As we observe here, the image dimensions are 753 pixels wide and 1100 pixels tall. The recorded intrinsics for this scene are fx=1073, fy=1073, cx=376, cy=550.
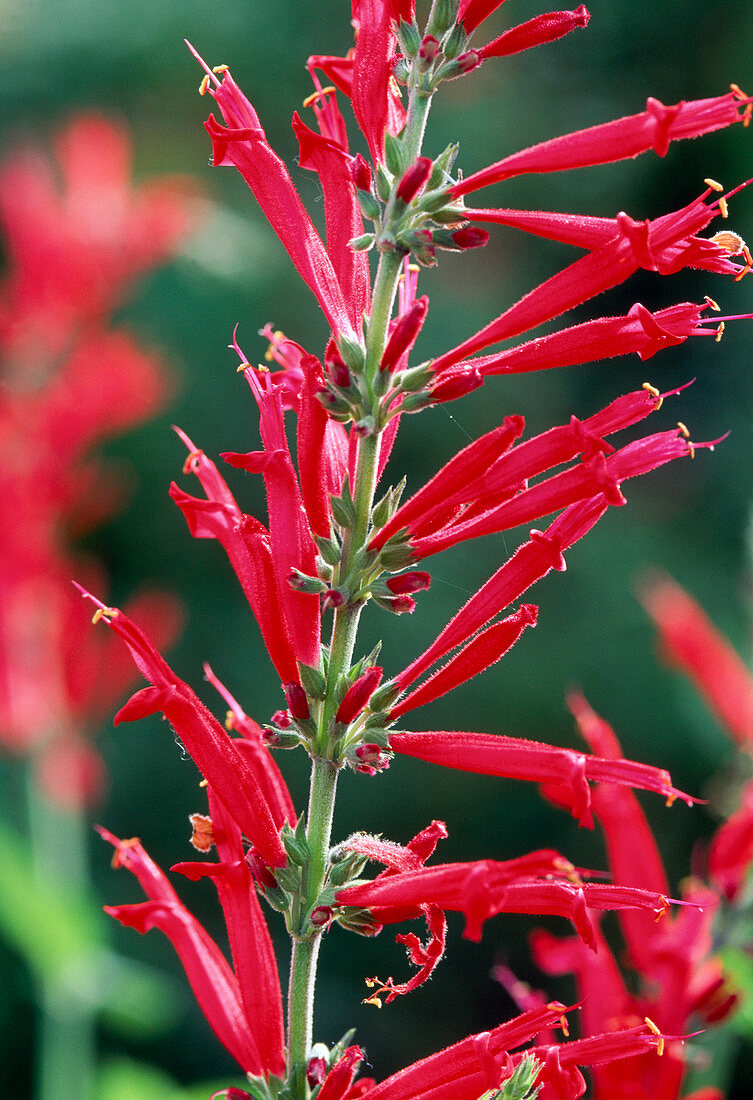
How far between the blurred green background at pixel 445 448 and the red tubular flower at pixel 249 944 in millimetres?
4544

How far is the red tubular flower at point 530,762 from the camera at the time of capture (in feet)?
3.34

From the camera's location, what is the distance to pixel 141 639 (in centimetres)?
118

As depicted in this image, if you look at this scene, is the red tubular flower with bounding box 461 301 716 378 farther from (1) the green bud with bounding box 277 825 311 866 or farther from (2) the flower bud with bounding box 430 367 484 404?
(1) the green bud with bounding box 277 825 311 866

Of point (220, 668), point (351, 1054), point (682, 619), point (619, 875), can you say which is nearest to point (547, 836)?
point (220, 668)

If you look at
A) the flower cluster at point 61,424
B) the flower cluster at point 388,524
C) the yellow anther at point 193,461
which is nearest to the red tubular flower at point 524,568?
the flower cluster at point 388,524

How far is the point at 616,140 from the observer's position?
1.04 m

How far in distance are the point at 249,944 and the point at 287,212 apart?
0.79 metres

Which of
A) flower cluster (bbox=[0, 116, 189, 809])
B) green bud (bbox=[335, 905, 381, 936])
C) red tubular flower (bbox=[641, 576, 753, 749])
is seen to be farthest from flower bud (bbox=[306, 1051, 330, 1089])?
flower cluster (bbox=[0, 116, 189, 809])

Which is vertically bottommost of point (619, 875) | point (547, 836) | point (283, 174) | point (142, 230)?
point (547, 836)

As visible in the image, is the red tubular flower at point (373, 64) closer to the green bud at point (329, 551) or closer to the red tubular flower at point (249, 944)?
the green bud at point (329, 551)

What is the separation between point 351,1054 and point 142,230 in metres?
4.11

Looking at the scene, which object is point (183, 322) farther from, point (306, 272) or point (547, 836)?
point (306, 272)

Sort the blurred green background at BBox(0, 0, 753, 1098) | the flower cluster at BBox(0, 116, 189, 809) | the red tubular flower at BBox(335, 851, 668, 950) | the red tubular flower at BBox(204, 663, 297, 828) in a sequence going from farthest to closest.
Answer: the blurred green background at BBox(0, 0, 753, 1098) → the flower cluster at BBox(0, 116, 189, 809) → the red tubular flower at BBox(204, 663, 297, 828) → the red tubular flower at BBox(335, 851, 668, 950)

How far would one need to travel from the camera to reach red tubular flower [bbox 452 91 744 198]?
1030 mm
